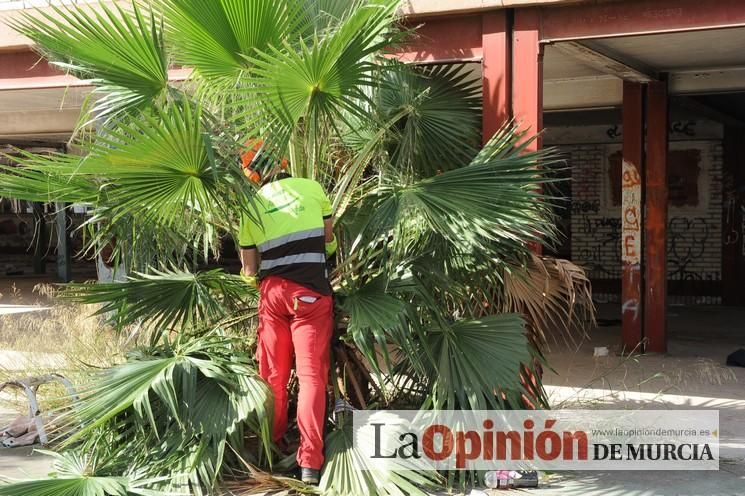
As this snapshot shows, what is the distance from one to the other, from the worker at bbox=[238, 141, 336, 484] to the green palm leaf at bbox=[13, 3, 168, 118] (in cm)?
72

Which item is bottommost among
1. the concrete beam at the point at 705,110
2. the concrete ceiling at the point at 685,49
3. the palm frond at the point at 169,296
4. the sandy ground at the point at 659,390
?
the sandy ground at the point at 659,390

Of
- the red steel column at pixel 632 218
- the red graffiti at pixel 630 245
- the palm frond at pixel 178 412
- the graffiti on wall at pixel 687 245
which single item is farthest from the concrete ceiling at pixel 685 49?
the graffiti on wall at pixel 687 245

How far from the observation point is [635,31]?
20.6 ft

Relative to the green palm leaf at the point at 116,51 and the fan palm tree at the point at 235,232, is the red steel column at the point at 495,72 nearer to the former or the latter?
the fan palm tree at the point at 235,232

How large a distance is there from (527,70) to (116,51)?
115 inches

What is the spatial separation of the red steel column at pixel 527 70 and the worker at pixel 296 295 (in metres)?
1.95

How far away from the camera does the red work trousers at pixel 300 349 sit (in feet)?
16.0

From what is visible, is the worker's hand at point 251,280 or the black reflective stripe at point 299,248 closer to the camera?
the black reflective stripe at point 299,248

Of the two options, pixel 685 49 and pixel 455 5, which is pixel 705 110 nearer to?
pixel 685 49

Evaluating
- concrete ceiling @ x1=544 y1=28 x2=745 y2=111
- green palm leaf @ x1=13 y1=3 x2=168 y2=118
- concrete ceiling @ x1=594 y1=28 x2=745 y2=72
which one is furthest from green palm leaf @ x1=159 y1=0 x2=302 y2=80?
concrete ceiling @ x1=594 y1=28 x2=745 y2=72

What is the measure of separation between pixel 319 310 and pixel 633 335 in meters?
5.76

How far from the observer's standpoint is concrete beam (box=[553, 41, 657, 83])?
24.9ft

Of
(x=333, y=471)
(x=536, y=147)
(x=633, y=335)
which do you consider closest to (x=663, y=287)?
(x=633, y=335)

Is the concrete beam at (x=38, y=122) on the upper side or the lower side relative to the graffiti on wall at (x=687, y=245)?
upper
